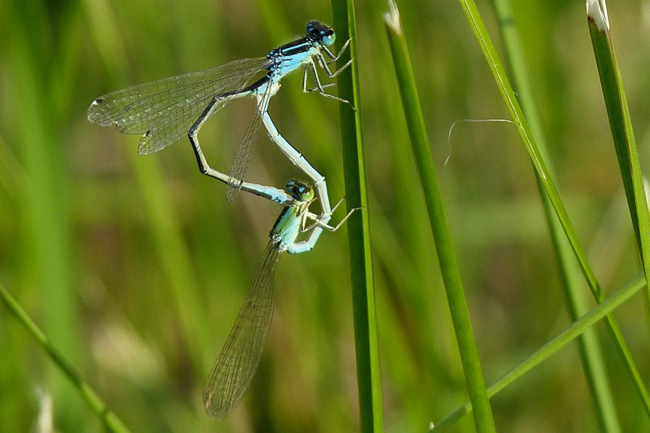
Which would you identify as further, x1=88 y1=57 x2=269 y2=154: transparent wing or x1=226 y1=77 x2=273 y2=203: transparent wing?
x1=88 y1=57 x2=269 y2=154: transparent wing

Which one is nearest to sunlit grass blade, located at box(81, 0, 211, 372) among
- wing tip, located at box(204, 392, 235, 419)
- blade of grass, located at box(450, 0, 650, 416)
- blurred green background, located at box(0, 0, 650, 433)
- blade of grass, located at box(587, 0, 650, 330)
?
blurred green background, located at box(0, 0, 650, 433)

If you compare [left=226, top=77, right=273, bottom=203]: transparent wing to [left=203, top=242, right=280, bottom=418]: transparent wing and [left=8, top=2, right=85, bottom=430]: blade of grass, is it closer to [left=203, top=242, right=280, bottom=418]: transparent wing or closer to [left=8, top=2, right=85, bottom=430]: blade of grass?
[left=203, top=242, right=280, bottom=418]: transparent wing

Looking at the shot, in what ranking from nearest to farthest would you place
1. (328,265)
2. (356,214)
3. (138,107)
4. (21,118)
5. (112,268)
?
(356,214) < (21,118) < (138,107) < (328,265) < (112,268)

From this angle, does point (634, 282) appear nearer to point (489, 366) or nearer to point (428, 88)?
point (489, 366)

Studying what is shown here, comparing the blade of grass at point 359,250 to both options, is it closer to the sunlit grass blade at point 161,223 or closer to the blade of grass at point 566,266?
the blade of grass at point 566,266

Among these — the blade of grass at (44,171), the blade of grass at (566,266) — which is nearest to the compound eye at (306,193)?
the blade of grass at (44,171)

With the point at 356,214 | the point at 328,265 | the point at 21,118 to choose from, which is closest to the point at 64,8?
the point at 21,118

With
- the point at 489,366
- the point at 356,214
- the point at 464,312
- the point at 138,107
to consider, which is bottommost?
the point at 489,366
